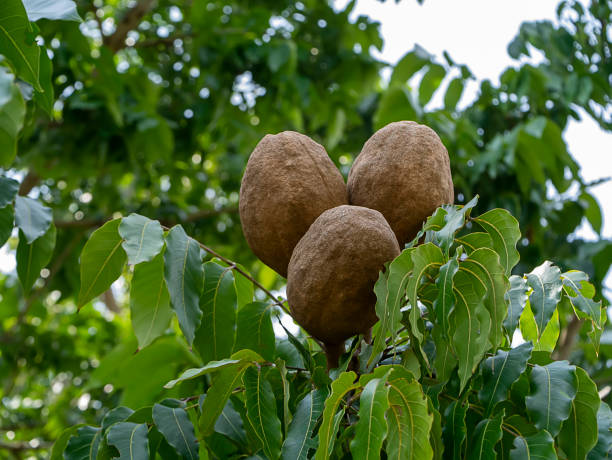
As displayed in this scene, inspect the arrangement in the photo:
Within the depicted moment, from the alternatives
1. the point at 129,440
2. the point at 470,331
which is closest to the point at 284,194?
the point at 470,331

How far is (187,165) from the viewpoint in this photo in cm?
566

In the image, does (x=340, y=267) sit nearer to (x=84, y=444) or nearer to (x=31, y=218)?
(x=84, y=444)

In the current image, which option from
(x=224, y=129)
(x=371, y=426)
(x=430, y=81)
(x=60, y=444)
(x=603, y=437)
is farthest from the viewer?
(x=224, y=129)

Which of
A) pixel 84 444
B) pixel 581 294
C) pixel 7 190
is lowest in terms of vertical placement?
pixel 84 444

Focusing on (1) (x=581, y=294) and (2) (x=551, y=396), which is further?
(1) (x=581, y=294)

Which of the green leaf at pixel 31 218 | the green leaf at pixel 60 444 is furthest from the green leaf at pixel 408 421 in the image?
the green leaf at pixel 31 218

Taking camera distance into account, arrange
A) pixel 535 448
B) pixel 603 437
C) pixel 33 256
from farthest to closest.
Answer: pixel 33 256, pixel 603 437, pixel 535 448

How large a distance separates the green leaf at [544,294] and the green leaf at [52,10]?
3.47ft

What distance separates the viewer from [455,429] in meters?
1.28

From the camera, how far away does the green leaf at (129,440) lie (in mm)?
1370

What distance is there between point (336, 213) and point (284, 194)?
0.41 feet

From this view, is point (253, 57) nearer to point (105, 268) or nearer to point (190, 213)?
point (190, 213)

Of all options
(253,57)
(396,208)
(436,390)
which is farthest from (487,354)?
(253,57)

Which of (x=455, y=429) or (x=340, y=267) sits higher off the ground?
(x=340, y=267)
